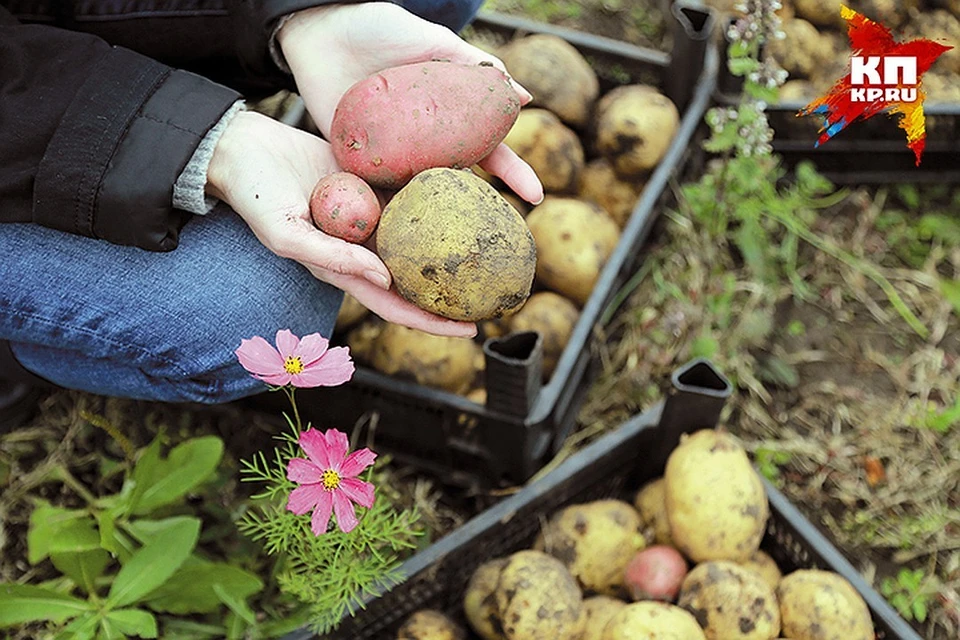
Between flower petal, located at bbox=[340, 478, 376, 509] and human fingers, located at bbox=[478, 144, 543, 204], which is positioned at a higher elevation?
human fingers, located at bbox=[478, 144, 543, 204]

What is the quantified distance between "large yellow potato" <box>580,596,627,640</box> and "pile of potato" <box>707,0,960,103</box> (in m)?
1.32

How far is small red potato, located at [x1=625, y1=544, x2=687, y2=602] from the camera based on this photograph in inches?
50.9

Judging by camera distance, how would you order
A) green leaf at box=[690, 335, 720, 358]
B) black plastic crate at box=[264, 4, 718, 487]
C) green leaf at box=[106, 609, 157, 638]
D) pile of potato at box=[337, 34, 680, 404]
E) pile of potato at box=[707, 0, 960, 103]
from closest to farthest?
1. green leaf at box=[106, 609, 157, 638]
2. black plastic crate at box=[264, 4, 718, 487]
3. pile of potato at box=[337, 34, 680, 404]
4. green leaf at box=[690, 335, 720, 358]
5. pile of potato at box=[707, 0, 960, 103]

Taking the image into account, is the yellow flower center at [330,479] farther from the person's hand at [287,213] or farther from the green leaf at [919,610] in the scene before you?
the green leaf at [919,610]

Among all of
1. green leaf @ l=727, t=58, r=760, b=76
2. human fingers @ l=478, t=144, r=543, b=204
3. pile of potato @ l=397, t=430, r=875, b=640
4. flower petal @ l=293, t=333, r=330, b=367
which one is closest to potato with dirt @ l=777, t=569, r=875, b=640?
pile of potato @ l=397, t=430, r=875, b=640

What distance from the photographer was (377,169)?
1160mm

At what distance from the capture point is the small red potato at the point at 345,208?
1.11m

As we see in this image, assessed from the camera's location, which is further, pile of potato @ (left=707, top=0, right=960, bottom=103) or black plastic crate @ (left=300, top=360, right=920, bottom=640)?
pile of potato @ (left=707, top=0, right=960, bottom=103)

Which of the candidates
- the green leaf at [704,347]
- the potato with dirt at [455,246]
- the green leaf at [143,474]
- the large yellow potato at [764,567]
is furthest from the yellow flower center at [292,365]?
the green leaf at [704,347]

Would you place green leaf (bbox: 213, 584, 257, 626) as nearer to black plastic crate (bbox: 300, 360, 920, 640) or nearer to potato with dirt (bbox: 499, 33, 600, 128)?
black plastic crate (bbox: 300, 360, 920, 640)

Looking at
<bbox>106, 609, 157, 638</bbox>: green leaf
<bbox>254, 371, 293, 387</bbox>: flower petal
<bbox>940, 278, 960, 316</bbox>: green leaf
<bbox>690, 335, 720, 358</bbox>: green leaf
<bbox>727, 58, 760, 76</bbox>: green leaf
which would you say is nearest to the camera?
<bbox>254, 371, 293, 387</bbox>: flower petal

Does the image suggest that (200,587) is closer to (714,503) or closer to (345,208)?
(345,208)

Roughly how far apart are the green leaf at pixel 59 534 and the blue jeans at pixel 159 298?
249mm

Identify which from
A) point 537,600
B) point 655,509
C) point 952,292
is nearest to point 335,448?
point 537,600
